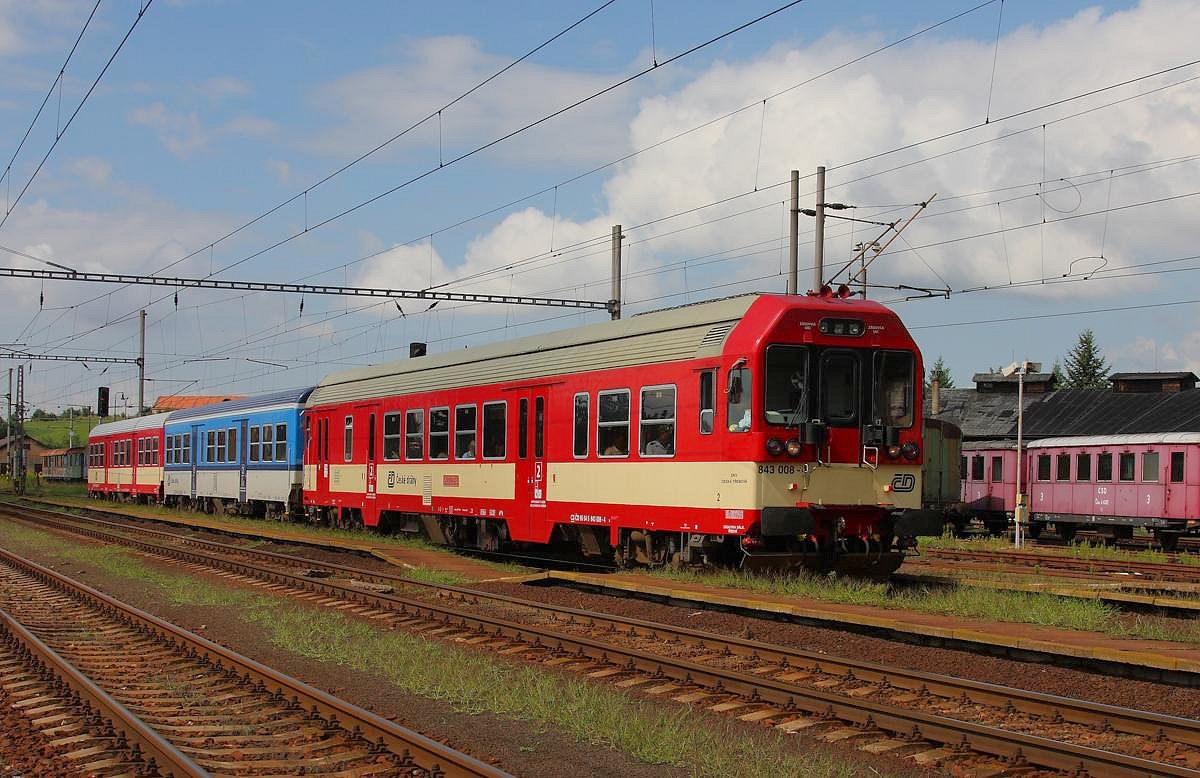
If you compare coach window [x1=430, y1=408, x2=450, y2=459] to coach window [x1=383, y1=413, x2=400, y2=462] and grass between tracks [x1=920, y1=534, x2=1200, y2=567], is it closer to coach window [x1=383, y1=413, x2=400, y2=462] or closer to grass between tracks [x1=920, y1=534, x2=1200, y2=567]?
coach window [x1=383, y1=413, x2=400, y2=462]

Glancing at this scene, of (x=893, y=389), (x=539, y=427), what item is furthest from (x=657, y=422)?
(x=539, y=427)

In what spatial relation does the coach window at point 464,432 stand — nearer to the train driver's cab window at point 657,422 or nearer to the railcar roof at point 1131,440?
the train driver's cab window at point 657,422

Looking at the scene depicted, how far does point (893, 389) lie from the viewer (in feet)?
50.2

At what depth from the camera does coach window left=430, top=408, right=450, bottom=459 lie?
2173 cm

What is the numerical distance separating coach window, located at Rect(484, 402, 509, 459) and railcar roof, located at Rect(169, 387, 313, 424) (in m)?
10.9

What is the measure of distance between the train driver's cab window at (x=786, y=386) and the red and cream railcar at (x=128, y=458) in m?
33.4

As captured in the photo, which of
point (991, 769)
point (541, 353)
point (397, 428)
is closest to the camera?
point (991, 769)

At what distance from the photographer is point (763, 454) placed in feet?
46.5

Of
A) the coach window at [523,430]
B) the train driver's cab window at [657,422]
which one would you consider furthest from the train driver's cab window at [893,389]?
the coach window at [523,430]

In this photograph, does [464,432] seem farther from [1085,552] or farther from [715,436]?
[1085,552]

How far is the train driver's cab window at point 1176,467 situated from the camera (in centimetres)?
2908

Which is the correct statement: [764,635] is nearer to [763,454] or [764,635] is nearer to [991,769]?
[763,454]

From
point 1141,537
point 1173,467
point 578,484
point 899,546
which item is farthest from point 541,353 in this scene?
point 1141,537

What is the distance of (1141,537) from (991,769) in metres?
31.5
